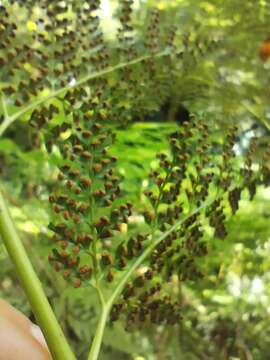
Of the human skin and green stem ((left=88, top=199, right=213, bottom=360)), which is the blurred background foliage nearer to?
green stem ((left=88, top=199, right=213, bottom=360))

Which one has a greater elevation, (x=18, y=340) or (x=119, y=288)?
(x=119, y=288)

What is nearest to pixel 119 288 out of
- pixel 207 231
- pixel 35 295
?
pixel 35 295

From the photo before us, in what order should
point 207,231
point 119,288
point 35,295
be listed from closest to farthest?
point 35,295 → point 119,288 → point 207,231

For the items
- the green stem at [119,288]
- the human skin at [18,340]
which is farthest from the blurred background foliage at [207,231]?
the human skin at [18,340]

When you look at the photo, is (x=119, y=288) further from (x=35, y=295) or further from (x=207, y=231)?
(x=207, y=231)

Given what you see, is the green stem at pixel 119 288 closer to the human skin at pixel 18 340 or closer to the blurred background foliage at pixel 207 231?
the human skin at pixel 18 340

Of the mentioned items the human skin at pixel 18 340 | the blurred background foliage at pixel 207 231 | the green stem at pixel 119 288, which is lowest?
the human skin at pixel 18 340

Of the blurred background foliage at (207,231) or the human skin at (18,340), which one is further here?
the blurred background foliage at (207,231)
